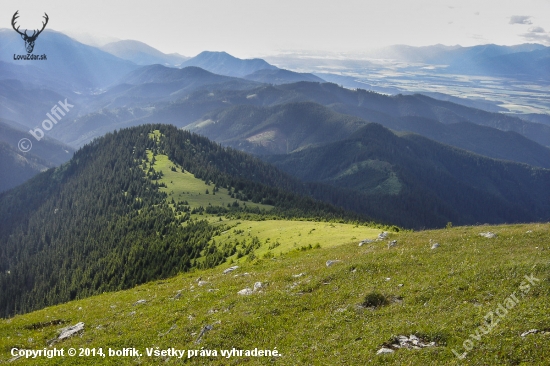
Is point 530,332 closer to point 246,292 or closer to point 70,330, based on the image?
point 246,292

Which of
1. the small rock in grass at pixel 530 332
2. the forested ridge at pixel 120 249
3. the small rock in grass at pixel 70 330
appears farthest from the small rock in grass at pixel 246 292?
the forested ridge at pixel 120 249

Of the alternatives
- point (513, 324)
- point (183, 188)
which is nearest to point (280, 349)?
point (513, 324)

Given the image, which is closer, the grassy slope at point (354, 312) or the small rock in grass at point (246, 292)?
the grassy slope at point (354, 312)

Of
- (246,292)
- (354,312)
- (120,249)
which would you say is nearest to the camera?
(354,312)

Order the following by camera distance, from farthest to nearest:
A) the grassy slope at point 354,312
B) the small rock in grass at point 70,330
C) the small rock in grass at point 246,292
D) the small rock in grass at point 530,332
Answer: the small rock in grass at point 246,292 < the small rock in grass at point 70,330 < the grassy slope at point 354,312 < the small rock in grass at point 530,332

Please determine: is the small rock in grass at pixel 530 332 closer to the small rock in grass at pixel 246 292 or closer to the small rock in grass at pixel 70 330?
the small rock in grass at pixel 246 292

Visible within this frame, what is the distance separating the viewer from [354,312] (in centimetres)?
2219

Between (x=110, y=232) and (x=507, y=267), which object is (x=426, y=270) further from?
(x=110, y=232)

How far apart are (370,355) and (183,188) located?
599 feet

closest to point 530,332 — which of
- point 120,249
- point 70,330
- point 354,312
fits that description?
point 354,312

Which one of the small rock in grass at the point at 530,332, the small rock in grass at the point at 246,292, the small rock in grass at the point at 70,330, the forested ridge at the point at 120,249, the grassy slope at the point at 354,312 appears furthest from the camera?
Answer: the forested ridge at the point at 120,249

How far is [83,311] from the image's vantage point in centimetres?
3441

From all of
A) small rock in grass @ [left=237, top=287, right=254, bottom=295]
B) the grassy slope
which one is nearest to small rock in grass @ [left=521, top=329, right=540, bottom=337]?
the grassy slope

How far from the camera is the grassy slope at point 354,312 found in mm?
17203
